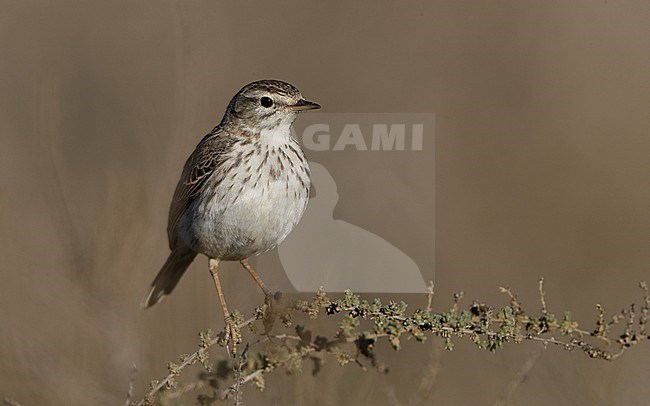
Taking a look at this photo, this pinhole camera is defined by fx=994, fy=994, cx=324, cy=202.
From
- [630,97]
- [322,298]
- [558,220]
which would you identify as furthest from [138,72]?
[322,298]

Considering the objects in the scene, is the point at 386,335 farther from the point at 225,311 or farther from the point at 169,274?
the point at 169,274

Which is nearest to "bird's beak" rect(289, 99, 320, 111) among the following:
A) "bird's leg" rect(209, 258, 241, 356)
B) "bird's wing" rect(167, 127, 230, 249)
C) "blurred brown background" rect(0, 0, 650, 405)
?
"bird's wing" rect(167, 127, 230, 249)

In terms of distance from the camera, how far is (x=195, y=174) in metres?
5.51

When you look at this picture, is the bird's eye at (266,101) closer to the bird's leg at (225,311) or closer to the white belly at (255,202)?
the white belly at (255,202)

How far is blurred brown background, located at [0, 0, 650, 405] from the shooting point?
16.8 feet

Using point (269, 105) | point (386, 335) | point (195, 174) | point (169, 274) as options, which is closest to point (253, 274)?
point (169, 274)

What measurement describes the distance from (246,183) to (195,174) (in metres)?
0.46

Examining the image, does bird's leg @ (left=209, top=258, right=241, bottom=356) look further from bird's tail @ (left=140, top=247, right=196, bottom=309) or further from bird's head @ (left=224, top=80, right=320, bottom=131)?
bird's head @ (left=224, top=80, right=320, bottom=131)

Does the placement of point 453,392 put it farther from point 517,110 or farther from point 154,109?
point 517,110

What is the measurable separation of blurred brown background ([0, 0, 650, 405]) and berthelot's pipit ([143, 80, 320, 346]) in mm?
161

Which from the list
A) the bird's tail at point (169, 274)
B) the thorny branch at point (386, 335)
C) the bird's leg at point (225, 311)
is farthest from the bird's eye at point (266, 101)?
the thorny branch at point (386, 335)

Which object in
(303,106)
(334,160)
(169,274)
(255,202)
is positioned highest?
(303,106)

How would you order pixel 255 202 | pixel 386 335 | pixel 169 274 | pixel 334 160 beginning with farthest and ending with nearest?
pixel 334 160
pixel 169 274
pixel 255 202
pixel 386 335

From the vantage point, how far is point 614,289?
7781mm
